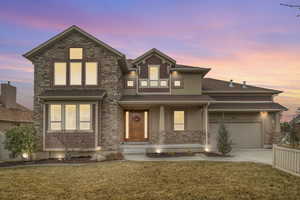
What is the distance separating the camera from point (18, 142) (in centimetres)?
1016

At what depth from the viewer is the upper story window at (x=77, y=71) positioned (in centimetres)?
1221

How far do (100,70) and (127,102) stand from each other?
8.80 ft

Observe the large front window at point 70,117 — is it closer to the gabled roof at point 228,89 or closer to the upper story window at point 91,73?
the upper story window at point 91,73

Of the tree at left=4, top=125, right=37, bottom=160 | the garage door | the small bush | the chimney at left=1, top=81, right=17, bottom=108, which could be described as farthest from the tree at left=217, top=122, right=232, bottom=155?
the chimney at left=1, top=81, right=17, bottom=108

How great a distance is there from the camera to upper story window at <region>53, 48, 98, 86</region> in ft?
40.1

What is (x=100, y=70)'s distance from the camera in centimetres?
1219

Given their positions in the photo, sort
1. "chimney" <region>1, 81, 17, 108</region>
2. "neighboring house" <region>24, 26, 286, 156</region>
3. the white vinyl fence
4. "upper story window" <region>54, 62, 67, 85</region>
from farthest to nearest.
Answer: "chimney" <region>1, 81, 17, 108</region> → "upper story window" <region>54, 62, 67, 85</region> → "neighboring house" <region>24, 26, 286, 156</region> → the white vinyl fence

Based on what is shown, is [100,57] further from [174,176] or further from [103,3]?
[174,176]

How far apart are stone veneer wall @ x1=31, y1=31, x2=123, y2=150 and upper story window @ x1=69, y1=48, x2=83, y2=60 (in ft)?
0.83

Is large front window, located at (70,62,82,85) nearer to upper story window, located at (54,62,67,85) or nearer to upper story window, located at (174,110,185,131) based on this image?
upper story window, located at (54,62,67,85)

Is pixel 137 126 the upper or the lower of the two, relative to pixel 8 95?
lower

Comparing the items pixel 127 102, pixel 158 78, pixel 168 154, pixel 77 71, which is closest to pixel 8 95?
pixel 77 71

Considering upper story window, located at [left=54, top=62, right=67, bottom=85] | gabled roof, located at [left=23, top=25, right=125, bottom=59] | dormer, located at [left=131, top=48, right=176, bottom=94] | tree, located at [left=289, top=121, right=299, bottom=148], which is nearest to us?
gabled roof, located at [left=23, top=25, right=125, bottom=59]

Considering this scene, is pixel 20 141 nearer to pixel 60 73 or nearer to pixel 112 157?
pixel 60 73
